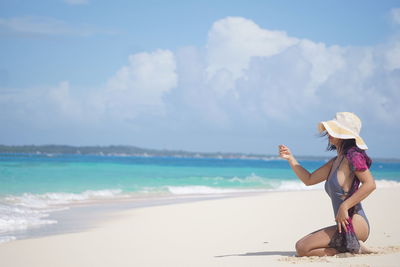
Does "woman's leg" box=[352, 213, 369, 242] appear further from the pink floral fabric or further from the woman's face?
the woman's face

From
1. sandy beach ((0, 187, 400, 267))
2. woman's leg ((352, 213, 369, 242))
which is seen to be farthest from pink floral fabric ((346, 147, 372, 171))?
sandy beach ((0, 187, 400, 267))

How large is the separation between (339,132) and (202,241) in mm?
3230

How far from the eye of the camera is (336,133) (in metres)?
5.24

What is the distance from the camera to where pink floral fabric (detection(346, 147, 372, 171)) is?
505 cm

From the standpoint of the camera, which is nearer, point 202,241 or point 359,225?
point 359,225

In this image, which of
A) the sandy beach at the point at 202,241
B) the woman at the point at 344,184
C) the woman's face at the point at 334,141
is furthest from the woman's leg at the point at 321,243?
the woman's face at the point at 334,141

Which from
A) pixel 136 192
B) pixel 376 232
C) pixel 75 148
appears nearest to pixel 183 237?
pixel 376 232

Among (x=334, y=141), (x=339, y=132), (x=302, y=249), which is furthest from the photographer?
(x=302, y=249)

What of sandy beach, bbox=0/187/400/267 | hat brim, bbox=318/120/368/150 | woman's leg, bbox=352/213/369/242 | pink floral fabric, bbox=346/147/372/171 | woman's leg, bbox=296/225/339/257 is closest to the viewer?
pink floral fabric, bbox=346/147/372/171

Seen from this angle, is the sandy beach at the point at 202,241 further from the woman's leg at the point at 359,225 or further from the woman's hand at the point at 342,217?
the woman's hand at the point at 342,217

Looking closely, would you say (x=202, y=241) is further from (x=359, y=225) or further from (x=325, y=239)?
(x=359, y=225)

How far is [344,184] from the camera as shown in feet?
17.2

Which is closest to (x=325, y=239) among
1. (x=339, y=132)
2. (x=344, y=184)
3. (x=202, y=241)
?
(x=344, y=184)

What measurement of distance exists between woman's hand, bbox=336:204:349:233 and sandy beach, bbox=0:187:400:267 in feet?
1.13
